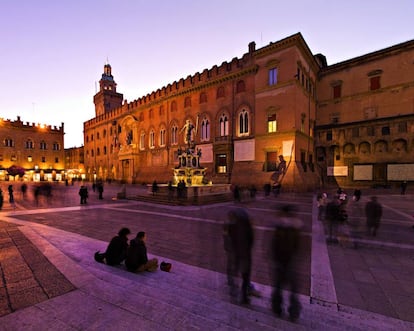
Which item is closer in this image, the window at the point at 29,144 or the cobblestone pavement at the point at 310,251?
the cobblestone pavement at the point at 310,251

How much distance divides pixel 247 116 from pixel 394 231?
19.8 m

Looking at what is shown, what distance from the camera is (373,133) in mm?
25344

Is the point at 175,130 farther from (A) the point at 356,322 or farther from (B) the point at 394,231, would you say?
(A) the point at 356,322

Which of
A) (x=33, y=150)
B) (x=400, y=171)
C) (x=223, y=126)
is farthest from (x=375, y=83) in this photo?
(x=33, y=150)

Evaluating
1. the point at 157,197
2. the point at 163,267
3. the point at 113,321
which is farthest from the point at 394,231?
the point at 157,197

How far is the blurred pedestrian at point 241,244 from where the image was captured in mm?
3568

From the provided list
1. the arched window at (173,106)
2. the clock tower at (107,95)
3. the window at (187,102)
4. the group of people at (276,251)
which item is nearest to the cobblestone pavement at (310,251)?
the group of people at (276,251)

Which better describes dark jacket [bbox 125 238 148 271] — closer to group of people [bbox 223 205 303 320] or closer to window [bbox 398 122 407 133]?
group of people [bbox 223 205 303 320]

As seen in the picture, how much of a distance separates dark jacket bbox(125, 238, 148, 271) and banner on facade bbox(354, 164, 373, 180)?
2896 centimetres

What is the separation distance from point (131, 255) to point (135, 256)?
0.27 feet

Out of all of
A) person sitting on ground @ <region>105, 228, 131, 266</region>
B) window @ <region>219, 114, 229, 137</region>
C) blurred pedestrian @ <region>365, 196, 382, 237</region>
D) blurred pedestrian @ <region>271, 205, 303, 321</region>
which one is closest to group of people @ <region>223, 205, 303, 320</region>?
blurred pedestrian @ <region>271, 205, 303, 321</region>

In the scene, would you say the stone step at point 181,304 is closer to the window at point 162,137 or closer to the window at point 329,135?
the window at point 329,135

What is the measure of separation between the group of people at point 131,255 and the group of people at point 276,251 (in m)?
1.53

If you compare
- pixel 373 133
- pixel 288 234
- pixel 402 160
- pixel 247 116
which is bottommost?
pixel 288 234
